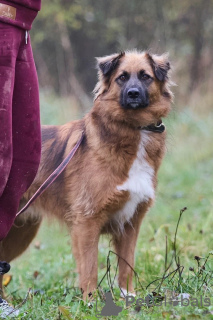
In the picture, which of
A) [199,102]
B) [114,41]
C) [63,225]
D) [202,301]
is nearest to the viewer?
[202,301]

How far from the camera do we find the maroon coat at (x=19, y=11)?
2.66m

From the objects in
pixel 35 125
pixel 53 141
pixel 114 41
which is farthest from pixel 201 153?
pixel 35 125

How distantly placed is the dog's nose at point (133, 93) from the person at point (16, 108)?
36.4 inches

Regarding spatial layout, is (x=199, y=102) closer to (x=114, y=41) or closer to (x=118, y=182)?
(x=114, y=41)

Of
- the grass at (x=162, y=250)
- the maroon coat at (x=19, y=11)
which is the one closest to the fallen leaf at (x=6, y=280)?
the grass at (x=162, y=250)

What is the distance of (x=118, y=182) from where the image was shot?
3.48 meters

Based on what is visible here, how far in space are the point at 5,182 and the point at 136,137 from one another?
121 centimetres

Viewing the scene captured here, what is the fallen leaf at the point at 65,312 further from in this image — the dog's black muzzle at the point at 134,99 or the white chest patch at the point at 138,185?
the dog's black muzzle at the point at 134,99

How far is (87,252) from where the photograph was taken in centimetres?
357

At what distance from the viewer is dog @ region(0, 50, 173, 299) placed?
3523 mm

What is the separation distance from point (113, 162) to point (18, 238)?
1442mm

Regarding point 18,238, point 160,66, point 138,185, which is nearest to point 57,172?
point 138,185

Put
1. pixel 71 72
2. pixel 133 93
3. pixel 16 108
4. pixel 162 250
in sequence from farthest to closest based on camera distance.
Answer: pixel 71 72 → pixel 162 250 → pixel 133 93 → pixel 16 108

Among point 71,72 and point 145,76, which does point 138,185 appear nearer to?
point 145,76
